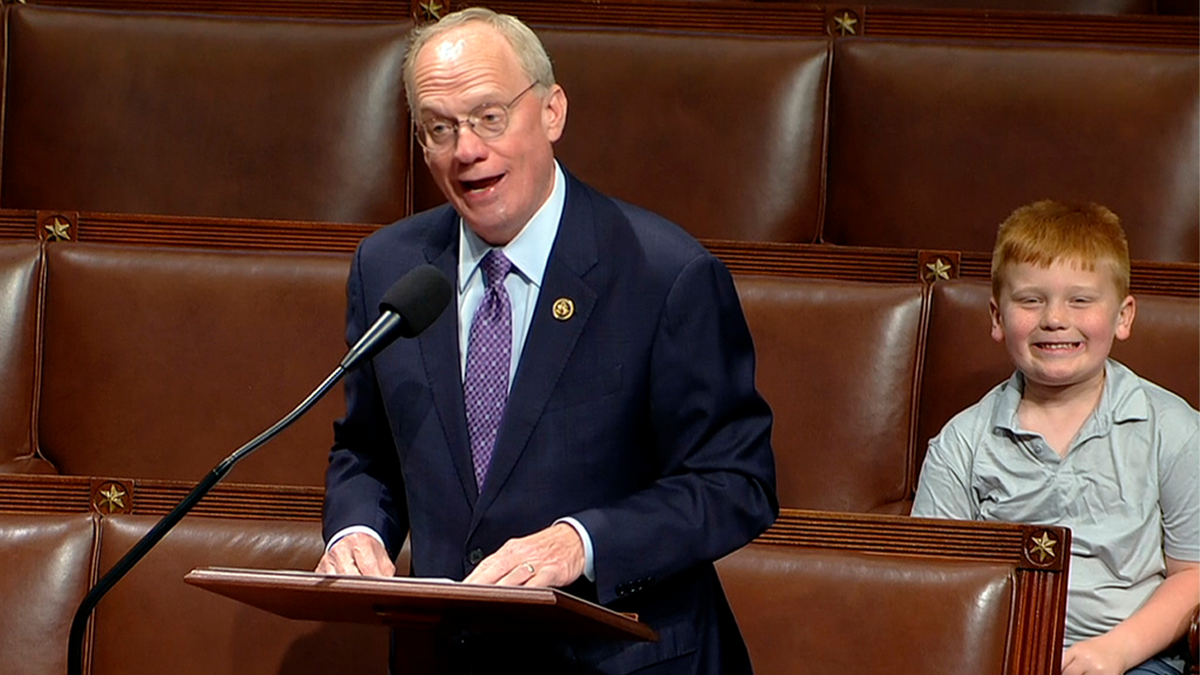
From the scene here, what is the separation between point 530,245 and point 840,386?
1.24 ft

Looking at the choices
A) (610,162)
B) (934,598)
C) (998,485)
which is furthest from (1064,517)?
(610,162)

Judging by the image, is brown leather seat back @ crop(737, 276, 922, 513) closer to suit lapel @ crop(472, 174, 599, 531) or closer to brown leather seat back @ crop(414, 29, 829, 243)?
brown leather seat back @ crop(414, 29, 829, 243)

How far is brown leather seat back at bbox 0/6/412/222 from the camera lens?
1.29 m

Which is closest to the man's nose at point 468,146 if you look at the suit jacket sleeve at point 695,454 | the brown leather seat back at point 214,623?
the suit jacket sleeve at point 695,454

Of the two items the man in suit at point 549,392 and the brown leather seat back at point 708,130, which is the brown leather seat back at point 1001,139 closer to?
the brown leather seat back at point 708,130

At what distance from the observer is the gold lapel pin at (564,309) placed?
756 mm

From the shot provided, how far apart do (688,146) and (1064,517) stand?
421 millimetres

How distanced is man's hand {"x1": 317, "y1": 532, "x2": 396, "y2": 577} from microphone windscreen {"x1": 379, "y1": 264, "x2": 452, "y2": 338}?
0.11m

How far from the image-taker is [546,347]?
2.46 ft

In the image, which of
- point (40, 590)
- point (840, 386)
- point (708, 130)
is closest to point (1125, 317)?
point (840, 386)

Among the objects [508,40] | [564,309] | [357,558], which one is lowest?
[357,558]

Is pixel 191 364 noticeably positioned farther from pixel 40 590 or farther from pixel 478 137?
pixel 478 137

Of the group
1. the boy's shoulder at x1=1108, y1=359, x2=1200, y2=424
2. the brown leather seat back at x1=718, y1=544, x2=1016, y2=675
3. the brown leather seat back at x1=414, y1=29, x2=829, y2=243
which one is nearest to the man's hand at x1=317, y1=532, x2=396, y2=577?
the brown leather seat back at x1=718, y1=544, x2=1016, y2=675

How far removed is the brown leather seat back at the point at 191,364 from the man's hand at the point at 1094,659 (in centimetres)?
47
